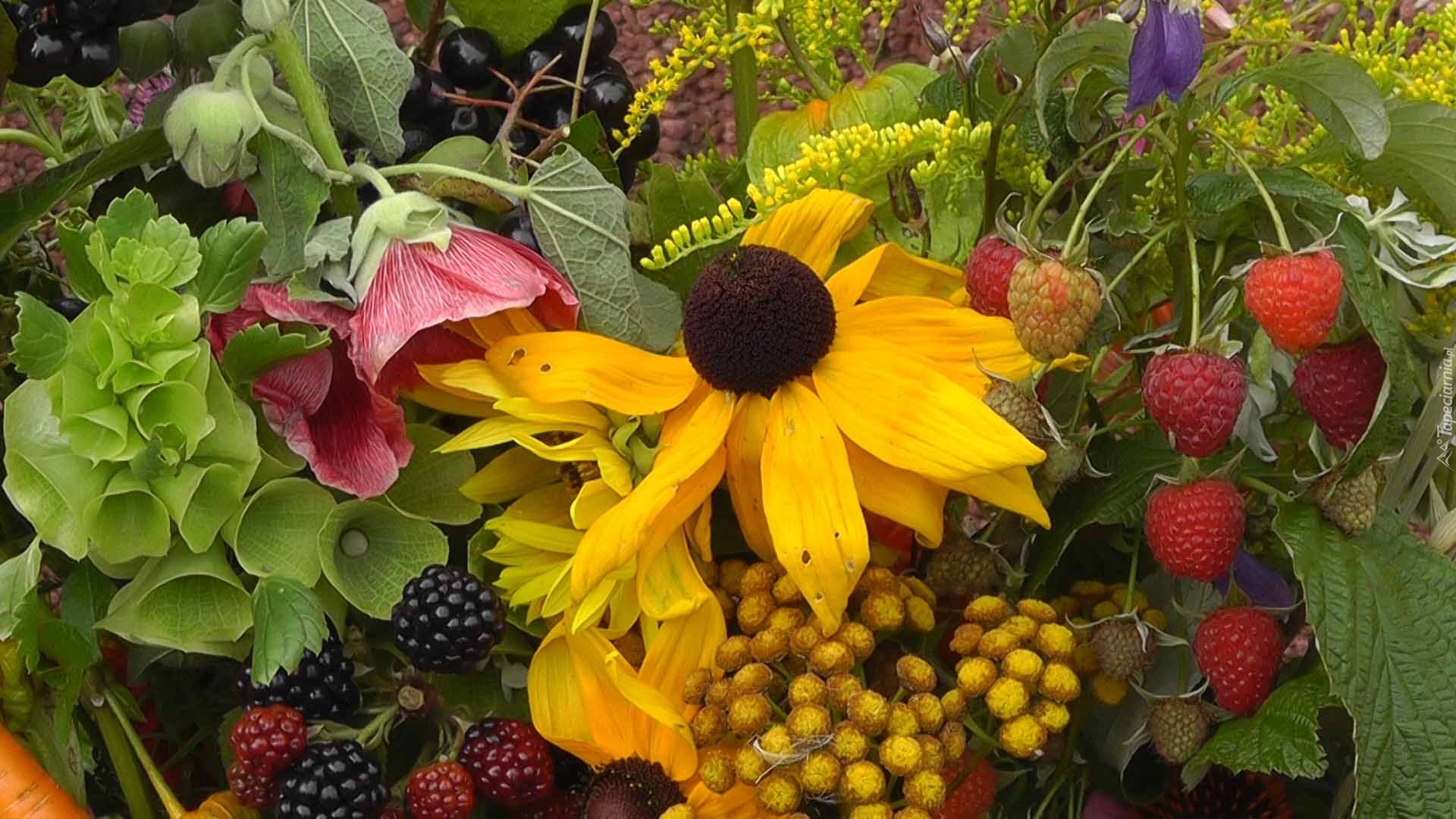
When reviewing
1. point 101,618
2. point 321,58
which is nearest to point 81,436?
point 101,618

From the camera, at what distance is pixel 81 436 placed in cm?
64

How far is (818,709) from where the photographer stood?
2.04 ft

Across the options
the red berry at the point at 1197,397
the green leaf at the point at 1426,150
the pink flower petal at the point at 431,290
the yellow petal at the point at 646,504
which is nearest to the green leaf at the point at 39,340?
the pink flower petal at the point at 431,290

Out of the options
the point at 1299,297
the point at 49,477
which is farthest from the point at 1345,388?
the point at 49,477

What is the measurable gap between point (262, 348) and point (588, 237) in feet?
0.52

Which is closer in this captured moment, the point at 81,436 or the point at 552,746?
the point at 81,436

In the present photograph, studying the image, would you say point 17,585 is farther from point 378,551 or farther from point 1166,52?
point 1166,52

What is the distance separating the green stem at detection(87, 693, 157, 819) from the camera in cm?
73

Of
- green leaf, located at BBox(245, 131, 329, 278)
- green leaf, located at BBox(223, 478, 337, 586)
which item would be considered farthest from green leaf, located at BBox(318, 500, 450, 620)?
green leaf, located at BBox(245, 131, 329, 278)

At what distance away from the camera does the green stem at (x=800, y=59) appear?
0.80 m

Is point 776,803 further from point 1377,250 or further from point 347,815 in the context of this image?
point 1377,250

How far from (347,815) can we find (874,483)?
258mm

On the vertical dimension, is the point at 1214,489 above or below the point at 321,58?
below

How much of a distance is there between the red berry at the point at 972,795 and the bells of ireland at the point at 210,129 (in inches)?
16.0
